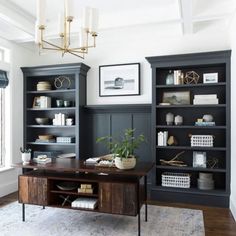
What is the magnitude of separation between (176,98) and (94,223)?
239 cm

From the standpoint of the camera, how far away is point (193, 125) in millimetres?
4008

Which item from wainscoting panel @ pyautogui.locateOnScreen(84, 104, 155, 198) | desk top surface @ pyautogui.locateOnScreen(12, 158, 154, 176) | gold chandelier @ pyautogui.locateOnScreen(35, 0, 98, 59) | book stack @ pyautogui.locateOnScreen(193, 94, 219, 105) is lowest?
desk top surface @ pyautogui.locateOnScreen(12, 158, 154, 176)

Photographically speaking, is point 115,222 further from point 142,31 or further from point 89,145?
point 142,31

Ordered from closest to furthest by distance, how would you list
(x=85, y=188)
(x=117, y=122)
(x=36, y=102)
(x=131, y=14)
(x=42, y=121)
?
(x=85, y=188) < (x=131, y=14) < (x=117, y=122) < (x=42, y=121) < (x=36, y=102)

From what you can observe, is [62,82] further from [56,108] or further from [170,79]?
[170,79]

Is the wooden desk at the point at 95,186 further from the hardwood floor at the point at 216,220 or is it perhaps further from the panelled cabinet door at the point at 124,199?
the hardwood floor at the point at 216,220

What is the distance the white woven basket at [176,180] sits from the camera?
12.9 feet

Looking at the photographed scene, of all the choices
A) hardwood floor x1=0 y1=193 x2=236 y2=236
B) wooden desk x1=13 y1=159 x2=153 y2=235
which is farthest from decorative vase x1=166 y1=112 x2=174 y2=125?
hardwood floor x1=0 y1=193 x2=236 y2=236

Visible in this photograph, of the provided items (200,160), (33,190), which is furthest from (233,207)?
(33,190)

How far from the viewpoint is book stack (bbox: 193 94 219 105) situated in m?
3.78

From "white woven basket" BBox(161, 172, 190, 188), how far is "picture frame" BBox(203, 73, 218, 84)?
1572 mm

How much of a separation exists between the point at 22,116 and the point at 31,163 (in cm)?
188

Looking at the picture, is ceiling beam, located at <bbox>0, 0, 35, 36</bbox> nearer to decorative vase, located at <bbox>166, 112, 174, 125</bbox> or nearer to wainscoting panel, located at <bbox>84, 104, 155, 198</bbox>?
wainscoting panel, located at <bbox>84, 104, 155, 198</bbox>

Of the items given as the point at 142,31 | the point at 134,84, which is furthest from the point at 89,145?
the point at 142,31
